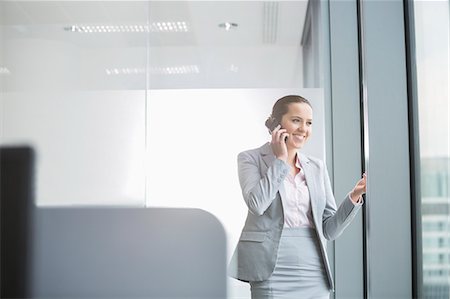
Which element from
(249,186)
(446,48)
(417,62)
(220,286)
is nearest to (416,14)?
(417,62)

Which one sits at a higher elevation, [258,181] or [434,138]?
[434,138]

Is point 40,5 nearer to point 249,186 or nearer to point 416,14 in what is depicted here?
Answer: point 249,186

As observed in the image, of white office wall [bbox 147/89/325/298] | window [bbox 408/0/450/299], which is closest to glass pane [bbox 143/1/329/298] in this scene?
white office wall [bbox 147/89/325/298]

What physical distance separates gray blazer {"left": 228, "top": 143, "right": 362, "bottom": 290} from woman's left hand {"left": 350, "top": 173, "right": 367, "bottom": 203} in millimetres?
23

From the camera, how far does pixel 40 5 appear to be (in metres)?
3.08

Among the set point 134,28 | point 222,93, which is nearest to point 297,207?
point 222,93

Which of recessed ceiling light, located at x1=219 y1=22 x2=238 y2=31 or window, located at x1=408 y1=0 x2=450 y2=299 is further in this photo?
recessed ceiling light, located at x1=219 y1=22 x2=238 y2=31

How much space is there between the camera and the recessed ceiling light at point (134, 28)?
2965mm

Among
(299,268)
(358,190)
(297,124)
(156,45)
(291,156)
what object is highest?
(156,45)

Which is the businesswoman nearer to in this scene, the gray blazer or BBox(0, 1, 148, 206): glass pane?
the gray blazer

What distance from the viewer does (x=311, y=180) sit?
2.76 m

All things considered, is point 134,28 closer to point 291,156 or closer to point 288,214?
point 291,156

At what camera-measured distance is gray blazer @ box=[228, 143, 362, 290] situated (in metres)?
2.73

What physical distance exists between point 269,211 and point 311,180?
22 centimetres
